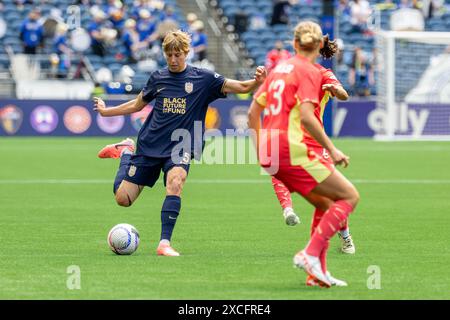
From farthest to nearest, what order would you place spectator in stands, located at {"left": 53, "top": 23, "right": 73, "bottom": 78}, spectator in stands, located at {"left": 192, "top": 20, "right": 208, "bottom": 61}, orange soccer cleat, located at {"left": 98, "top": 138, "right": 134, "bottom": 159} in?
spectator in stands, located at {"left": 192, "top": 20, "right": 208, "bottom": 61}
spectator in stands, located at {"left": 53, "top": 23, "right": 73, "bottom": 78}
orange soccer cleat, located at {"left": 98, "top": 138, "right": 134, "bottom": 159}

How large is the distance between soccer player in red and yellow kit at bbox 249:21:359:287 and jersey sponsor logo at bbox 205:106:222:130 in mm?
A: 23793

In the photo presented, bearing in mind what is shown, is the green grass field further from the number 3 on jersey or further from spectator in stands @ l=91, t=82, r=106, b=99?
spectator in stands @ l=91, t=82, r=106, b=99

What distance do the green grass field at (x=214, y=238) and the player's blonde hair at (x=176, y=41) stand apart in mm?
2014

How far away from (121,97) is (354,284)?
24.9 meters

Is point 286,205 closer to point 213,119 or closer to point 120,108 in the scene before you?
point 120,108

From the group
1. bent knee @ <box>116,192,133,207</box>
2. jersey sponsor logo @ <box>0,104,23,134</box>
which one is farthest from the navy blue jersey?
jersey sponsor logo @ <box>0,104,23,134</box>

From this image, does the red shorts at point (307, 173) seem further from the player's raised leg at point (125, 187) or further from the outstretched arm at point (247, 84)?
the player's raised leg at point (125, 187)

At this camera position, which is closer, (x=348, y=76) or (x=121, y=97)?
(x=121, y=97)

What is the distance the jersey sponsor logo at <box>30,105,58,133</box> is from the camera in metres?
33.0

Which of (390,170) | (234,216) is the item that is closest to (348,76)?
(390,170)

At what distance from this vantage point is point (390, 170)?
23.0m

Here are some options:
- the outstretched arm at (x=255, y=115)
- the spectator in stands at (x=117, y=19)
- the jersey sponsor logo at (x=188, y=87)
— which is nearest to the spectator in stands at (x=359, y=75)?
the spectator in stands at (x=117, y=19)

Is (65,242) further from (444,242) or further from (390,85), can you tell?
(390,85)

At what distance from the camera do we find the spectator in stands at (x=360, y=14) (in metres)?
39.0
